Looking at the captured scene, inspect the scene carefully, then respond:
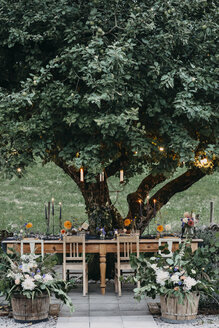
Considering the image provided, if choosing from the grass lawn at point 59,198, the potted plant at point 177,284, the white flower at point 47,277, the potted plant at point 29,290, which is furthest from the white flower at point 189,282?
the grass lawn at point 59,198

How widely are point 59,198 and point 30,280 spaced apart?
16787 millimetres

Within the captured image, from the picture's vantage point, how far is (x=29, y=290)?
21.1ft

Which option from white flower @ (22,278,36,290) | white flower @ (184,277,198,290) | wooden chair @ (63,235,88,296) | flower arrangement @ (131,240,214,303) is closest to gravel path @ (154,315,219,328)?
flower arrangement @ (131,240,214,303)

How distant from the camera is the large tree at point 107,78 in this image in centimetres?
679

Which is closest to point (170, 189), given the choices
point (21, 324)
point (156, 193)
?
point (156, 193)

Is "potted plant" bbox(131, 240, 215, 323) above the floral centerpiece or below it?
below

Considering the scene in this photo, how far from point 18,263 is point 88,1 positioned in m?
3.87

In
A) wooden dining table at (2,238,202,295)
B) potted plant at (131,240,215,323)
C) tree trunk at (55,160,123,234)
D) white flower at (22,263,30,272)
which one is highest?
tree trunk at (55,160,123,234)

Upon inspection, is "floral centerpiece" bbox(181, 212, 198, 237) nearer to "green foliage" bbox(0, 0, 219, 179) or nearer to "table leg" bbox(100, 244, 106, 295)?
"table leg" bbox(100, 244, 106, 295)

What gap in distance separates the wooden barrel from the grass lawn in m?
12.0

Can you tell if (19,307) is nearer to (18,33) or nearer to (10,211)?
(18,33)

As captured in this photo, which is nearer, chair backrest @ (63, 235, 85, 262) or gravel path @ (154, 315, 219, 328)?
gravel path @ (154, 315, 219, 328)

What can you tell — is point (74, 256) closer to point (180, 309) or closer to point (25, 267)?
point (25, 267)

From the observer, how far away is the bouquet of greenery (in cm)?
645
